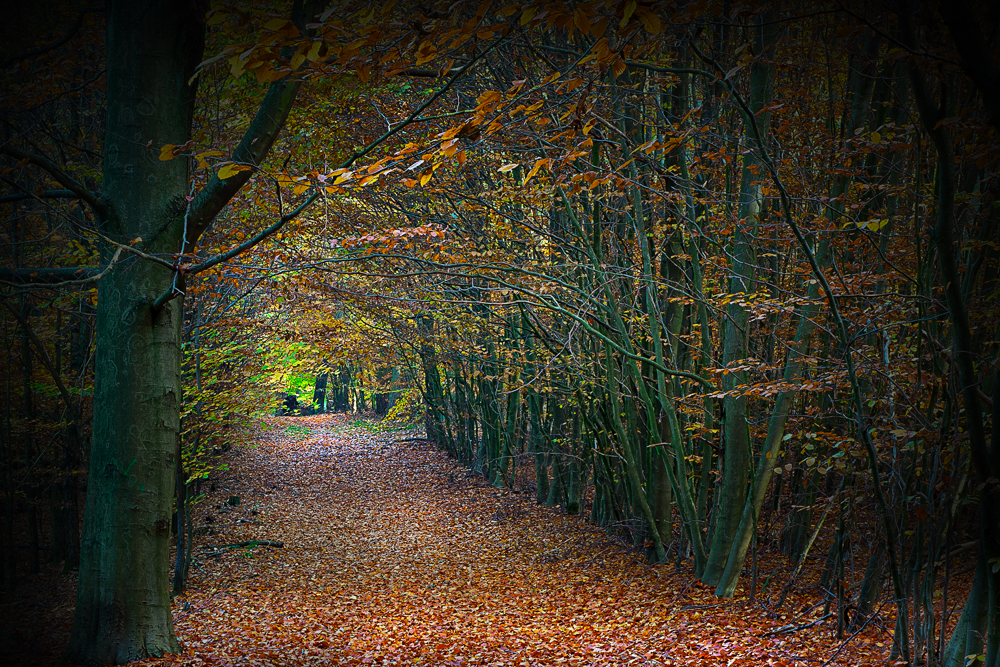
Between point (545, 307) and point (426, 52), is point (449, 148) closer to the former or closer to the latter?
point (426, 52)

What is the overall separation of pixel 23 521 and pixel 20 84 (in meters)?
11.0

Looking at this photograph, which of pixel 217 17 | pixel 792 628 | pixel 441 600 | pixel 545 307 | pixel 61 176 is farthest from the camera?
pixel 441 600

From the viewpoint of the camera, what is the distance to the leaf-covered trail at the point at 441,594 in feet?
18.6

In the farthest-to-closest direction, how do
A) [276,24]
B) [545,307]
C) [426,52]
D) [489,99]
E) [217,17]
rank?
[545,307] → [489,99] → [217,17] → [426,52] → [276,24]

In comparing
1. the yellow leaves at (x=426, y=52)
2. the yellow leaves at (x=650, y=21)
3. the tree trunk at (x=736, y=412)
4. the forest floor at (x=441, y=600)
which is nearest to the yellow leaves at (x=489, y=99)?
the yellow leaves at (x=426, y=52)

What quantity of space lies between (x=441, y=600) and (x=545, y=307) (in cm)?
422

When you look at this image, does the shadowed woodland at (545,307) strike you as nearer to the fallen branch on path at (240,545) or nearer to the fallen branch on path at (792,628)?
the fallen branch on path at (792,628)

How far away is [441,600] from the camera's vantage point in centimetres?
838

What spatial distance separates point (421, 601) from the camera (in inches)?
329

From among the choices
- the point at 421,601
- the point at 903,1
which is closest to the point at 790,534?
the point at 421,601

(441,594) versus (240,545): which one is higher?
(441,594)

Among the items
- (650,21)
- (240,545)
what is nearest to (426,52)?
(650,21)

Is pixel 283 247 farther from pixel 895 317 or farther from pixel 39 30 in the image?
pixel 895 317

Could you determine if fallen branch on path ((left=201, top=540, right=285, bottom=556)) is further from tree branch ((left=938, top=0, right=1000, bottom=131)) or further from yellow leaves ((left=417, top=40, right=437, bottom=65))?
tree branch ((left=938, top=0, right=1000, bottom=131))
